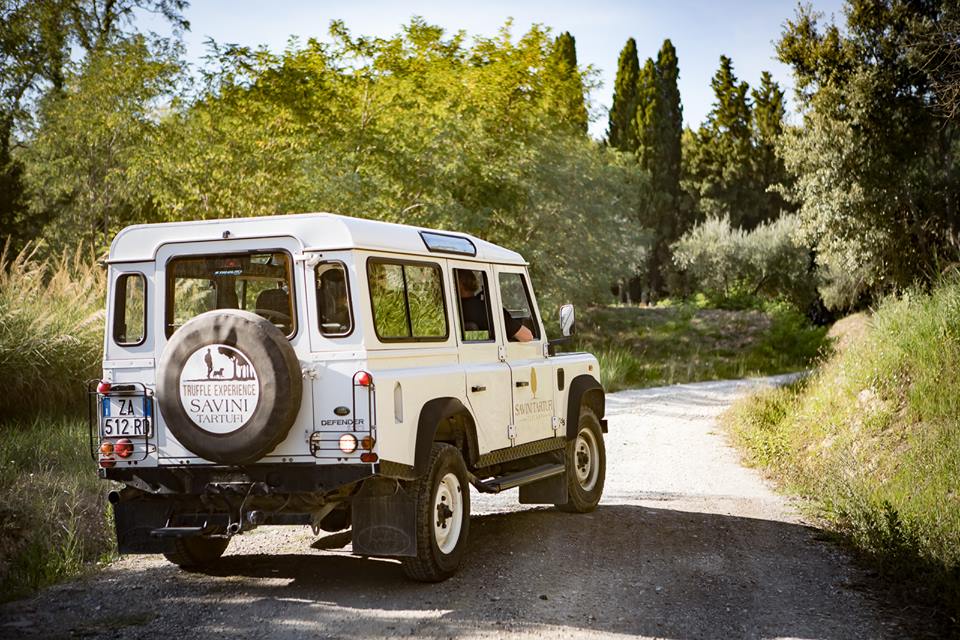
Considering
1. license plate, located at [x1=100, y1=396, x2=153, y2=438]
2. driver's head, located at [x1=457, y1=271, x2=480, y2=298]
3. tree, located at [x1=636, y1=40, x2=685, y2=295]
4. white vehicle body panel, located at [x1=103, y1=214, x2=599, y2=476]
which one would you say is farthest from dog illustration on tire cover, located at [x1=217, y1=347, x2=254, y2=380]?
tree, located at [x1=636, y1=40, x2=685, y2=295]

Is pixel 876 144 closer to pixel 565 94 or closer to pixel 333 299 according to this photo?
pixel 565 94

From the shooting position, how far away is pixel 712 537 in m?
8.80

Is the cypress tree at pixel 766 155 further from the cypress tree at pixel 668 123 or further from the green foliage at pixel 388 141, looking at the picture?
the green foliage at pixel 388 141

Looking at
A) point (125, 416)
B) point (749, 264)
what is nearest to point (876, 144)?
point (125, 416)

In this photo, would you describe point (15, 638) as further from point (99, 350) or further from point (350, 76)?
point (350, 76)

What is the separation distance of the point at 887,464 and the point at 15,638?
7.71 m

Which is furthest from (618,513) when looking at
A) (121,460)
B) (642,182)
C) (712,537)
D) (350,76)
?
(642,182)

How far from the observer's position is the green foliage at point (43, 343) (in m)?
13.1

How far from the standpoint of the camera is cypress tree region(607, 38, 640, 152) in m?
51.3

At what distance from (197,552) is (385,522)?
5.75 ft

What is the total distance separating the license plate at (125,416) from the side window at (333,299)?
1.28 metres

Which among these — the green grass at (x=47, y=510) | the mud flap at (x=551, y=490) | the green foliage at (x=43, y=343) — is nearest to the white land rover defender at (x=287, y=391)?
the green grass at (x=47, y=510)

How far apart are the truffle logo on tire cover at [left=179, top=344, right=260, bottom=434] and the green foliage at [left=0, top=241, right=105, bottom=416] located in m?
7.37

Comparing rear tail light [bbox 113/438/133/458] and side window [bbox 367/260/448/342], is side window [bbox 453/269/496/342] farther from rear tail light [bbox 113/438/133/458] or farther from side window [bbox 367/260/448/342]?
rear tail light [bbox 113/438/133/458]
